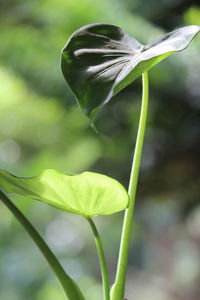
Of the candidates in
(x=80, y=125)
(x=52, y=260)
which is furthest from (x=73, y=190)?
(x=80, y=125)

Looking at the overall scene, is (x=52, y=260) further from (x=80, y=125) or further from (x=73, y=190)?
(x=80, y=125)

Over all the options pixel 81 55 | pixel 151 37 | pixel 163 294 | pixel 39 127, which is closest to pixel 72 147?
pixel 39 127

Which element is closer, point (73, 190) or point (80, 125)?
point (73, 190)

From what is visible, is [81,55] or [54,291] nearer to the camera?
[81,55]

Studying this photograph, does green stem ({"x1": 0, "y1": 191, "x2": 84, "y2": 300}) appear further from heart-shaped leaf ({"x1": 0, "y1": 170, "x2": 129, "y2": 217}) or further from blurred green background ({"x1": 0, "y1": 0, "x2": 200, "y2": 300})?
blurred green background ({"x1": 0, "y1": 0, "x2": 200, "y2": 300})

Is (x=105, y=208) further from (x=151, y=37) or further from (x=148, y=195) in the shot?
(x=148, y=195)

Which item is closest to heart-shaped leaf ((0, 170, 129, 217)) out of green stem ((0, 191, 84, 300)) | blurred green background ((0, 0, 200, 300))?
green stem ((0, 191, 84, 300))
